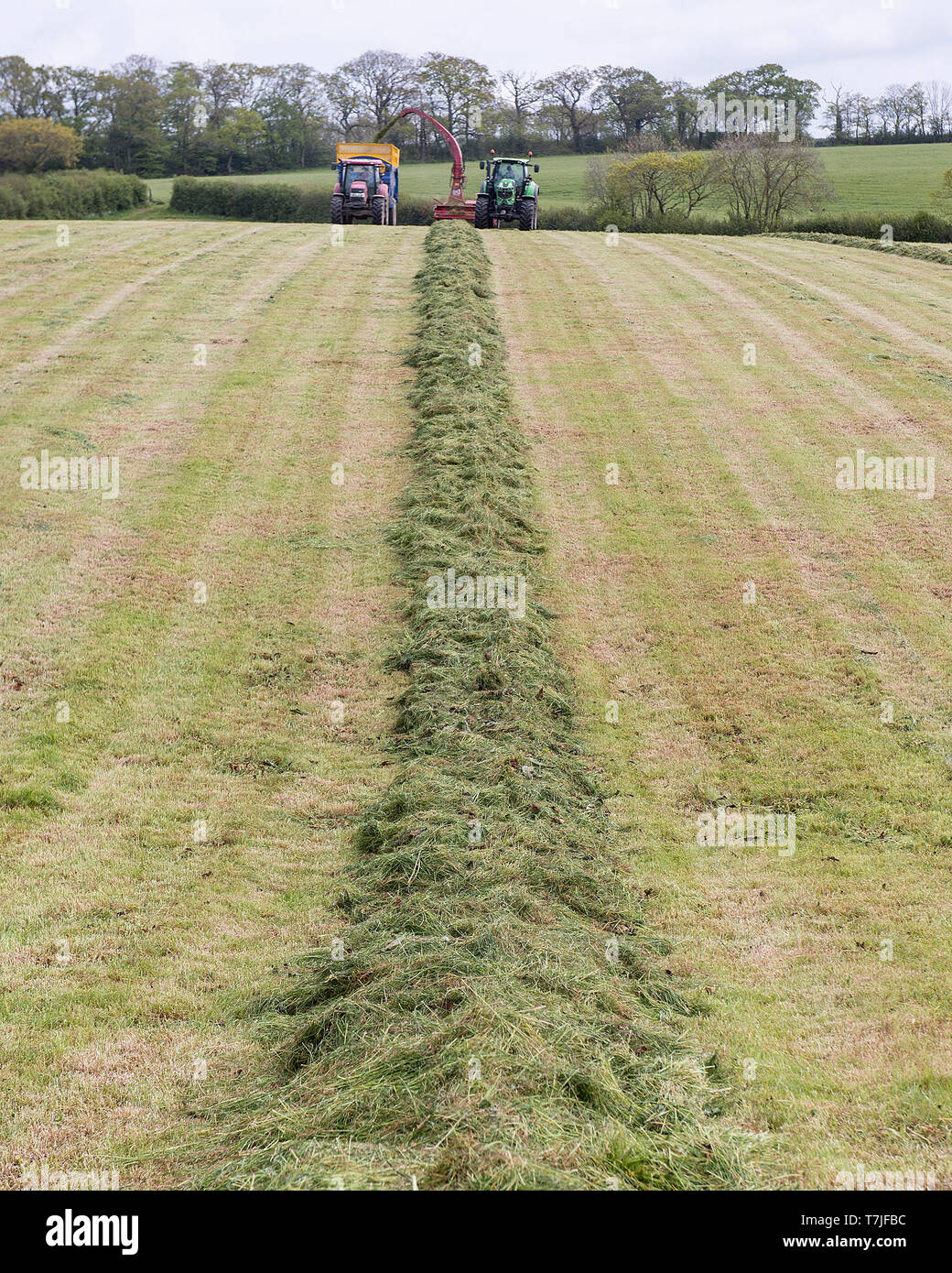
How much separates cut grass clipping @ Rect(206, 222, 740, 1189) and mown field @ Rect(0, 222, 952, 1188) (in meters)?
0.21

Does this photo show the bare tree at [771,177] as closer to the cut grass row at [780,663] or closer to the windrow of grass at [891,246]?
the windrow of grass at [891,246]

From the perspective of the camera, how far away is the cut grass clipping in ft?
12.3

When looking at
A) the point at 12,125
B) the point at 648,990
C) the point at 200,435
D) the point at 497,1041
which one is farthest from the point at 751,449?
the point at 12,125

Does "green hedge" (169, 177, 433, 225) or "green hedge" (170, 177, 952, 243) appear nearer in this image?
"green hedge" (170, 177, 952, 243)

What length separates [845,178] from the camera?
54531mm

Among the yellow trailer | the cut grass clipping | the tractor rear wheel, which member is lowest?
the cut grass clipping

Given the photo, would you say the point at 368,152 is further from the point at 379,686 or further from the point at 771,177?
the point at 379,686

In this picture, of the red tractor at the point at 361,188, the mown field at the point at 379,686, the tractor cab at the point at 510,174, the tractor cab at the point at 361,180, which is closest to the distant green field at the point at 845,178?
the red tractor at the point at 361,188

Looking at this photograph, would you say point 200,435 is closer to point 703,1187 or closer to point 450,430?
point 450,430

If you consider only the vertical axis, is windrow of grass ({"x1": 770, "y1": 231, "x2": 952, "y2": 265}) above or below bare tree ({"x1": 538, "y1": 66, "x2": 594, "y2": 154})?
below

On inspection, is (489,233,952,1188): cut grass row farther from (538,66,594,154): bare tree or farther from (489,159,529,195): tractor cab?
(538,66,594,154): bare tree

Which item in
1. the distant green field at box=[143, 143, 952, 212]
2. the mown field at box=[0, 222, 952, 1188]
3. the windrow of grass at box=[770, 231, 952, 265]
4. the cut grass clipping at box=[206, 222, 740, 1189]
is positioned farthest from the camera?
the distant green field at box=[143, 143, 952, 212]

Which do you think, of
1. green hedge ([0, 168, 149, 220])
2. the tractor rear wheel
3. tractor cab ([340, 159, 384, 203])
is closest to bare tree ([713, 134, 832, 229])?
the tractor rear wheel

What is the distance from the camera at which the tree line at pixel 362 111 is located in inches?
2584
